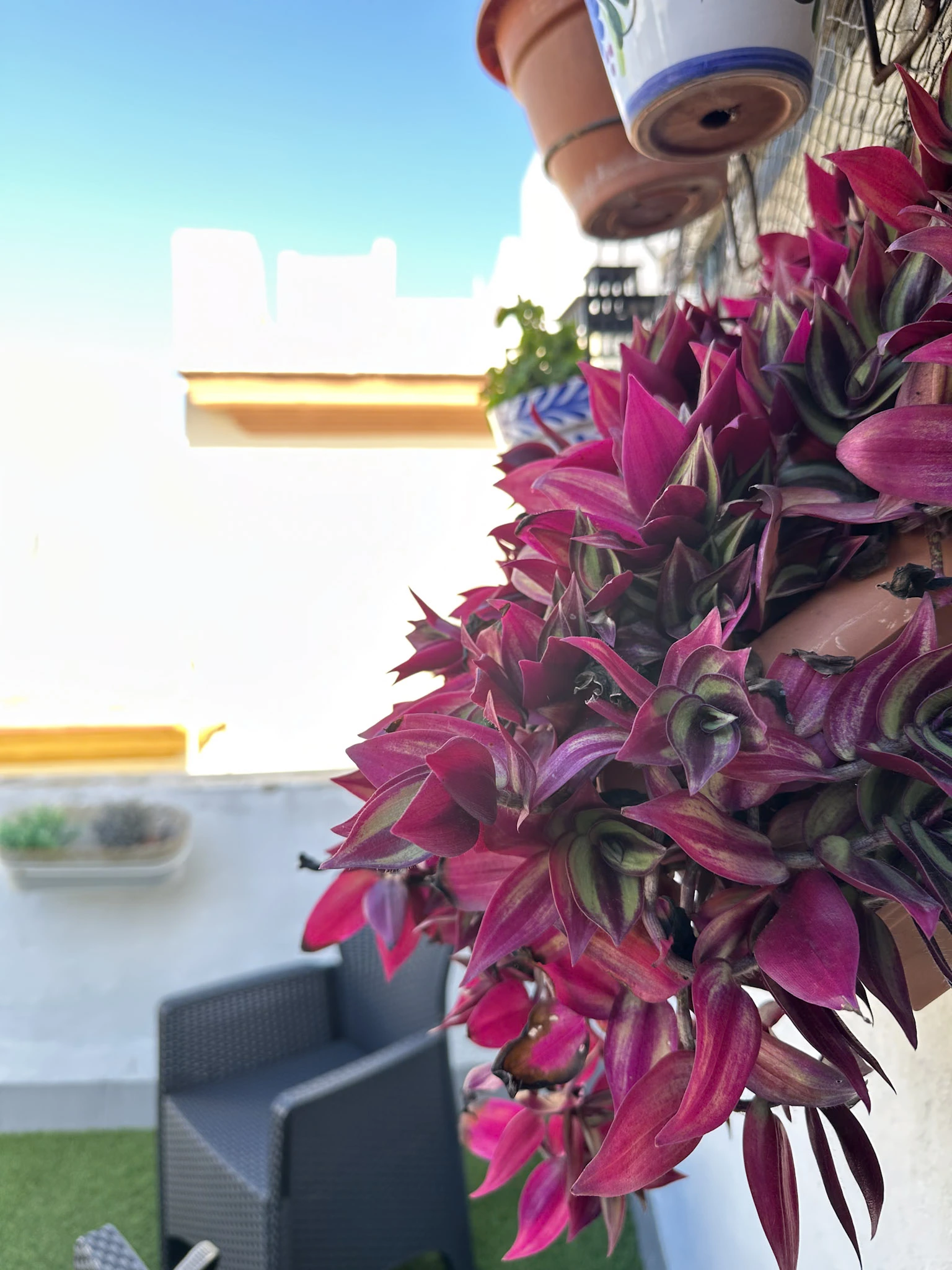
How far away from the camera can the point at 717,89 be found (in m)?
0.42

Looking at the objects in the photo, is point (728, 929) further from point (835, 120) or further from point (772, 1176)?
point (835, 120)

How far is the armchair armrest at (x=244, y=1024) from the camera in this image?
178cm

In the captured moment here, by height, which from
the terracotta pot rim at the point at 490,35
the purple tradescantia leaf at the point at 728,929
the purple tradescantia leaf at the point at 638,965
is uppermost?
the terracotta pot rim at the point at 490,35

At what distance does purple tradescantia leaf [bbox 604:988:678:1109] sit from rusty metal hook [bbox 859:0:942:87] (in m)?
0.41

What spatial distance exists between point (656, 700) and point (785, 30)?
0.38m

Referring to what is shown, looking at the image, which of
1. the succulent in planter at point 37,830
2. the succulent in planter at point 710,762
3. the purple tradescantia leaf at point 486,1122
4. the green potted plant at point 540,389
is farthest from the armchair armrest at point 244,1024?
the succulent in planter at point 710,762

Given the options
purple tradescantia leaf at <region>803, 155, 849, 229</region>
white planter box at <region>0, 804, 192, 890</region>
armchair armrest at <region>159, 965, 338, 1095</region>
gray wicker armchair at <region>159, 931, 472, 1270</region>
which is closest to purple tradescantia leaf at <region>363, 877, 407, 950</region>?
purple tradescantia leaf at <region>803, 155, 849, 229</region>

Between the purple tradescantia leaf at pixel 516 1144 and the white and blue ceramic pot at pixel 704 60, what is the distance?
0.46m

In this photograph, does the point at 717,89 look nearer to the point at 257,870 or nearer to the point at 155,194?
the point at 257,870

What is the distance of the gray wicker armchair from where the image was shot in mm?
1366

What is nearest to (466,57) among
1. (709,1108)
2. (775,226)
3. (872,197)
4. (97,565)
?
(97,565)

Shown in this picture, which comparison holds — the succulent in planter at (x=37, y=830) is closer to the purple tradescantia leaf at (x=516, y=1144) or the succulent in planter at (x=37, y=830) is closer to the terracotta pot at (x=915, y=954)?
the purple tradescantia leaf at (x=516, y=1144)

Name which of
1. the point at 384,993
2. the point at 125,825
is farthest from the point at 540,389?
the point at 125,825

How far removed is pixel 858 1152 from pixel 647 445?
20 cm
